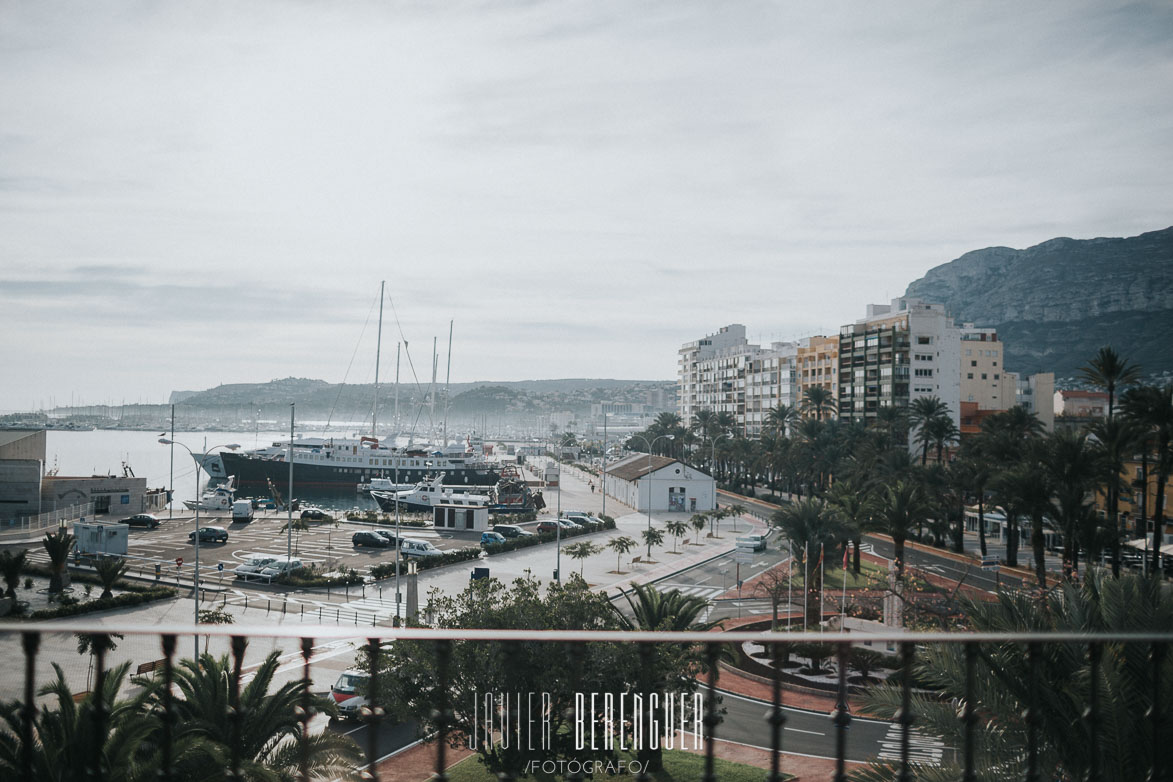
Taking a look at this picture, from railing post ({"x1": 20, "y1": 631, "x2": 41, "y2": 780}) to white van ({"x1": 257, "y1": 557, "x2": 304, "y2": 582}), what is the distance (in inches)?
1153

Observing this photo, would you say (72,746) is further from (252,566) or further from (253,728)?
(252,566)

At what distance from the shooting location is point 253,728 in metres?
9.45

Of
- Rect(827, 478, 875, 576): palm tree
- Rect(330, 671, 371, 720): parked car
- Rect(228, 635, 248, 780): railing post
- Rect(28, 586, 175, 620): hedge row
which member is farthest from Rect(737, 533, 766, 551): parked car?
Rect(228, 635, 248, 780): railing post

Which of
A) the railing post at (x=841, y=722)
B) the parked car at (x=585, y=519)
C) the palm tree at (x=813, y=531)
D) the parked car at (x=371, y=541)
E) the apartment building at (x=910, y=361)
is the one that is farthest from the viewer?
the apartment building at (x=910, y=361)

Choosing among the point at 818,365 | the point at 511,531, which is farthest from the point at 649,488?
Result: the point at 818,365

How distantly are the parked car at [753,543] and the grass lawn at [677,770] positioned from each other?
2692 cm

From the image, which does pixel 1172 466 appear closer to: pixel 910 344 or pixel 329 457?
pixel 910 344

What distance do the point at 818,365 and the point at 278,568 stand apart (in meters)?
69.4

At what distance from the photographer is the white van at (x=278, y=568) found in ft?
100

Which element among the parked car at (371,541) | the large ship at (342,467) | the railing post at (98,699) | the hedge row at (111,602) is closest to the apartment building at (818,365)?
the large ship at (342,467)

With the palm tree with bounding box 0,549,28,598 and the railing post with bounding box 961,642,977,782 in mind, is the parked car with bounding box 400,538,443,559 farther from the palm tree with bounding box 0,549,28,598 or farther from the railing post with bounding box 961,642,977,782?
the railing post with bounding box 961,642,977,782

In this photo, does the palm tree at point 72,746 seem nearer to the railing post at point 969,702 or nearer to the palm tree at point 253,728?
the palm tree at point 253,728

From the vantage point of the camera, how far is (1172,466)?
31031 millimetres

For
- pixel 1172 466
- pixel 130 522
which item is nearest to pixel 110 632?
pixel 1172 466
